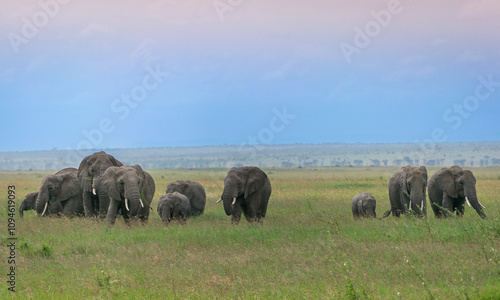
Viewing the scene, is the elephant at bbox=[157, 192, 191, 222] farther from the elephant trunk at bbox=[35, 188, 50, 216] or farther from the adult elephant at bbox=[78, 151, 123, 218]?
the elephant trunk at bbox=[35, 188, 50, 216]

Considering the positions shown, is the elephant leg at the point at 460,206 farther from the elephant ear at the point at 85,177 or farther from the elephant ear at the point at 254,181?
the elephant ear at the point at 85,177

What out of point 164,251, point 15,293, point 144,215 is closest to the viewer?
point 15,293

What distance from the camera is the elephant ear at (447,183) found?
63.0 ft

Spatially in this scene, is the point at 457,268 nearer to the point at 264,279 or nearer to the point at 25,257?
the point at 264,279

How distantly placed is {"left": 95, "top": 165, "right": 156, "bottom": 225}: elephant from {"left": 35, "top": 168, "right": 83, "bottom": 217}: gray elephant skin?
10.8ft

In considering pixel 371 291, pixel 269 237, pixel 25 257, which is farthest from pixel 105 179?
pixel 371 291

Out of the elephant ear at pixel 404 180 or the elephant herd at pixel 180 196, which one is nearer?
the elephant herd at pixel 180 196

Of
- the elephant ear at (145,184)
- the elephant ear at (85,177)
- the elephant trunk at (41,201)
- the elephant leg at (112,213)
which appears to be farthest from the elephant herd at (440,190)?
the elephant trunk at (41,201)

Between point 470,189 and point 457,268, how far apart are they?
8610 mm

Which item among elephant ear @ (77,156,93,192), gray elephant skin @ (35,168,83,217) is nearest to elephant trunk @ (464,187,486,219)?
elephant ear @ (77,156,93,192)

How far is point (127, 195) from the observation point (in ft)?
59.4

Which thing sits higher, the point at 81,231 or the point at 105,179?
the point at 105,179

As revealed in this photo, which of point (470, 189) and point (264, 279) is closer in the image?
point (264, 279)

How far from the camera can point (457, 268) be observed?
10.7 metres
